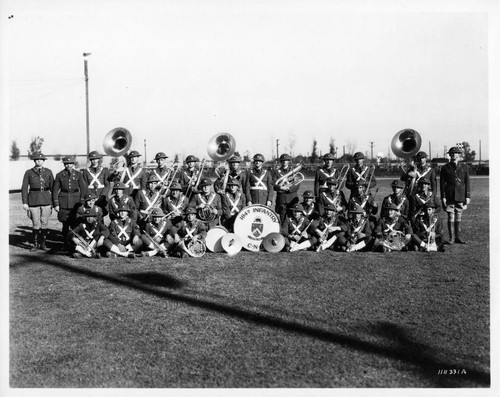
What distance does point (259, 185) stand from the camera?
11.7m

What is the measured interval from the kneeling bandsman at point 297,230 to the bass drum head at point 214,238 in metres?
1.33

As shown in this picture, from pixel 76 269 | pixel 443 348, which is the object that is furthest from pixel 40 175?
pixel 443 348

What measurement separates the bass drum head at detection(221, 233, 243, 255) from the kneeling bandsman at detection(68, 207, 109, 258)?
2.40 meters

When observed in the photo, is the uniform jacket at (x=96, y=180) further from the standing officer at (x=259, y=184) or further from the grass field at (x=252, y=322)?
the standing officer at (x=259, y=184)

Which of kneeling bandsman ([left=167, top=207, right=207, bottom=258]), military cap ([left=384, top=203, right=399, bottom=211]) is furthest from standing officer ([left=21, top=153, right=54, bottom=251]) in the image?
military cap ([left=384, top=203, right=399, bottom=211])

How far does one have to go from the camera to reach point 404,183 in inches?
445

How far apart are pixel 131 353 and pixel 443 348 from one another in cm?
352

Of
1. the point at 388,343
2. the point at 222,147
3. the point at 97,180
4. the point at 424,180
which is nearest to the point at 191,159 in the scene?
the point at 222,147

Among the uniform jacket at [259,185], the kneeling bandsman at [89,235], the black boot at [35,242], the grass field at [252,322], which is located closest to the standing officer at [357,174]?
the uniform jacket at [259,185]

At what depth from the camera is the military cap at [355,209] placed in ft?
35.6

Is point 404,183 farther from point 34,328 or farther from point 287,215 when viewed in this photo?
point 34,328

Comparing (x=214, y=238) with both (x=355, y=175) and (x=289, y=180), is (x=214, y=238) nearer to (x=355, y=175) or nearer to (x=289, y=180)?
(x=289, y=180)

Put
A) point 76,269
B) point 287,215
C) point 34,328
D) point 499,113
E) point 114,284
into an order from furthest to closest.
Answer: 1. point 287,215
2. point 76,269
3. point 114,284
4. point 499,113
5. point 34,328

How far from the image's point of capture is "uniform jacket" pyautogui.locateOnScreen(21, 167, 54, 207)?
36.4 feet
